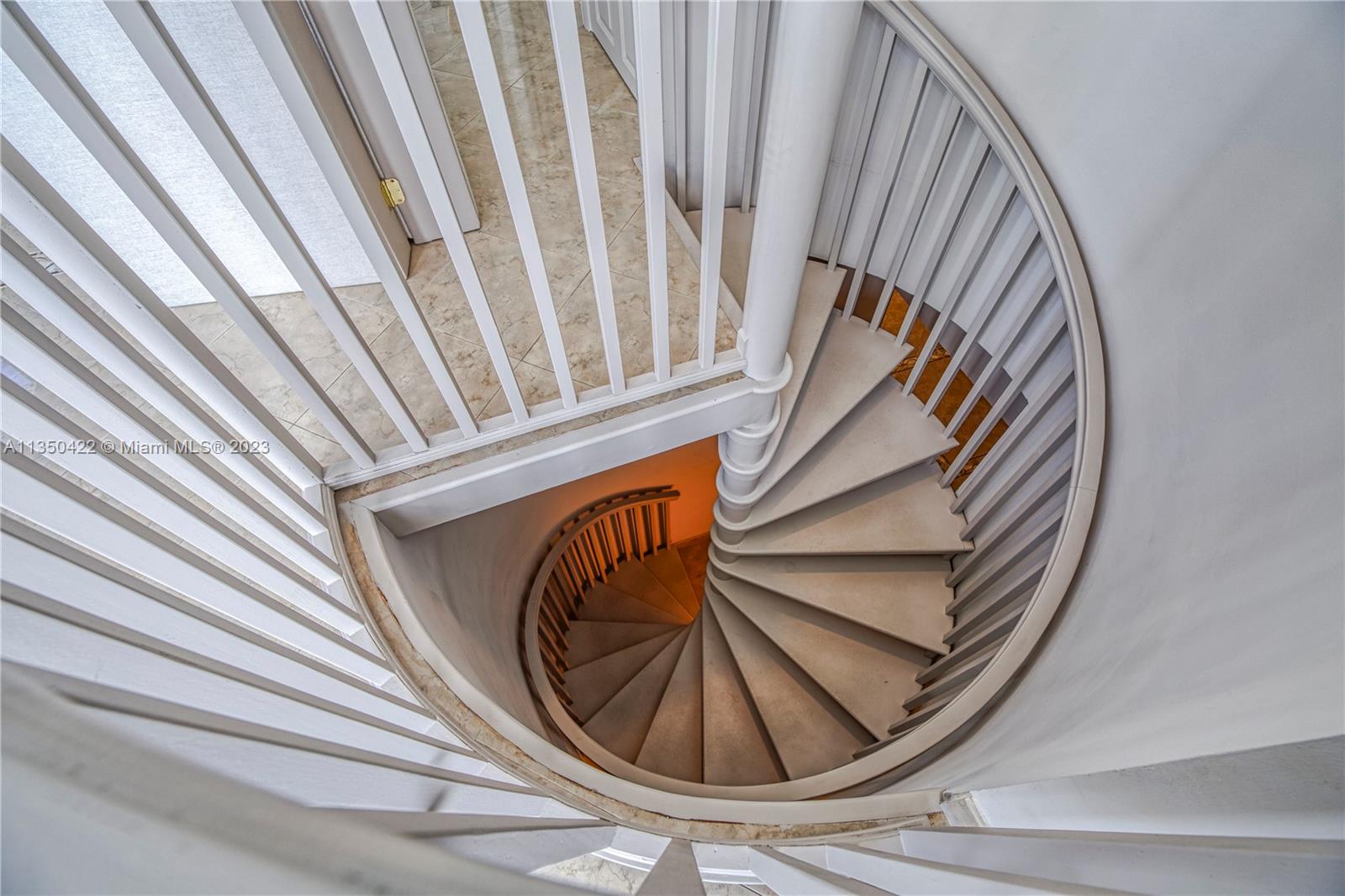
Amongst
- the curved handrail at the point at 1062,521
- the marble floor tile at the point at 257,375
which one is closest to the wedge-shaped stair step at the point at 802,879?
the curved handrail at the point at 1062,521

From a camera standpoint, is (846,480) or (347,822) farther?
(846,480)

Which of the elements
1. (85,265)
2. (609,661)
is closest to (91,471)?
(85,265)

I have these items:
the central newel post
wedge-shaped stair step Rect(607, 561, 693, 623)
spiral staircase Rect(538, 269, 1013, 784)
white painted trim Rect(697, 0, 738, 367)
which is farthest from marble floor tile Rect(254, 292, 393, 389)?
wedge-shaped stair step Rect(607, 561, 693, 623)

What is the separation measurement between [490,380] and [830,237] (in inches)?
73.1

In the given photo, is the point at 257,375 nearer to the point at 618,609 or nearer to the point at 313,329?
the point at 313,329

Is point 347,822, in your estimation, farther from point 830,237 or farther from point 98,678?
point 830,237

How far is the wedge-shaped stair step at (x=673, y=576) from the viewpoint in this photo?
235 inches

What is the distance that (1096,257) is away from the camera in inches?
72.3

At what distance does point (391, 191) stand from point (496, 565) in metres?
1.84

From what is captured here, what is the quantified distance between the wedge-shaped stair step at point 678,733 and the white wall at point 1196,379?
214 centimetres

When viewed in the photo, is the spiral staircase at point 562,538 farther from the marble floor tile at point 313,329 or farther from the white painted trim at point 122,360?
the marble floor tile at point 313,329

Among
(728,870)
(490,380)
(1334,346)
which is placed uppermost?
(490,380)

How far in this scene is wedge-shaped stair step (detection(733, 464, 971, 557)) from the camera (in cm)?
324

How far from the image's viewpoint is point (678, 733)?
3850 millimetres
